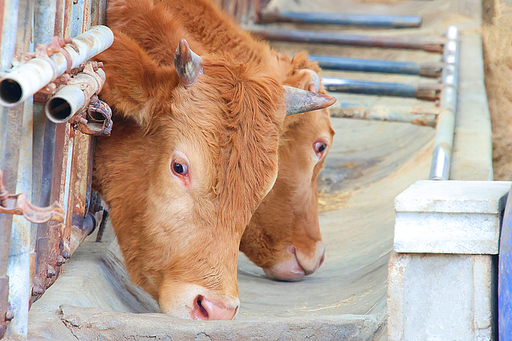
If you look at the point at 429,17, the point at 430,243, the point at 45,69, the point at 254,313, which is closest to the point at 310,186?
the point at 254,313

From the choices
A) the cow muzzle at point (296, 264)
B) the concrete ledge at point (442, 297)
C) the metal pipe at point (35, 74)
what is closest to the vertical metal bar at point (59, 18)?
the metal pipe at point (35, 74)

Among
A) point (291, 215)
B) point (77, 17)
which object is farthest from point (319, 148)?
point (77, 17)

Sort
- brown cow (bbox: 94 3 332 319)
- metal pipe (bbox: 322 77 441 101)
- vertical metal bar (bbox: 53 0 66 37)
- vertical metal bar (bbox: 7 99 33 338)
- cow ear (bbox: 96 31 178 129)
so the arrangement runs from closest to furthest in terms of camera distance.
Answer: vertical metal bar (bbox: 7 99 33 338) → vertical metal bar (bbox: 53 0 66 37) → brown cow (bbox: 94 3 332 319) → cow ear (bbox: 96 31 178 129) → metal pipe (bbox: 322 77 441 101)

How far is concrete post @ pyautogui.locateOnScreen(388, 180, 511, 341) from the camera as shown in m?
2.02

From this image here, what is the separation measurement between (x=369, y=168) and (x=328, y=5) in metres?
8.11

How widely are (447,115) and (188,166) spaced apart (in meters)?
3.50

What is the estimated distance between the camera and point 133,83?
2635 mm

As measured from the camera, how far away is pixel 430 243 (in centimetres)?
204

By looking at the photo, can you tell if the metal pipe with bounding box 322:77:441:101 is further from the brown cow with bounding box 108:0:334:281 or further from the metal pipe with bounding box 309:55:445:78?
the brown cow with bounding box 108:0:334:281

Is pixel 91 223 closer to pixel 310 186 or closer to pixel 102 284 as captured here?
pixel 102 284

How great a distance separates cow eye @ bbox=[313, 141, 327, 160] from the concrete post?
1.79 meters

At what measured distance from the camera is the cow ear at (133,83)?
2.61 meters

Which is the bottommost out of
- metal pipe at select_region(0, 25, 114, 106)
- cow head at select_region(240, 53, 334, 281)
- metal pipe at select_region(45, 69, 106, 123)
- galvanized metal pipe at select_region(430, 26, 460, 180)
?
cow head at select_region(240, 53, 334, 281)

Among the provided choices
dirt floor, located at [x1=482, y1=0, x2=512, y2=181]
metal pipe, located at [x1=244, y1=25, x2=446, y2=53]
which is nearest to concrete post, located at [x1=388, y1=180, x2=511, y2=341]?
dirt floor, located at [x1=482, y1=0, x2=512, y2=181]
